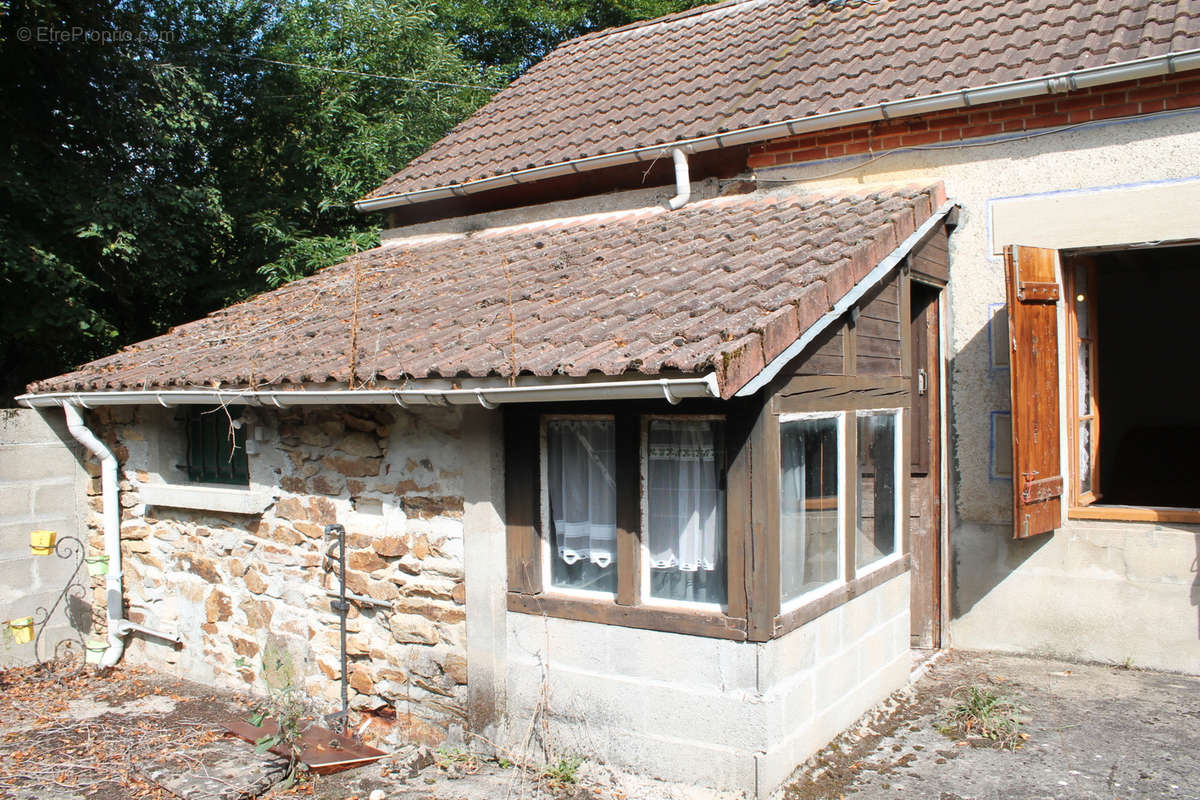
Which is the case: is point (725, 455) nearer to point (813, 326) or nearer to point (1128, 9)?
point (813, 326)

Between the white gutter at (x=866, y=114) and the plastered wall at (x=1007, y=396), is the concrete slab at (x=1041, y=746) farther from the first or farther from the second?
the white gutter at (x=866, y=114)

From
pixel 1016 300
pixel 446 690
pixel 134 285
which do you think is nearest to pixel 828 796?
pixel 446 690

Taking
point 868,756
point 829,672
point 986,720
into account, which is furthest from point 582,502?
point 986,720

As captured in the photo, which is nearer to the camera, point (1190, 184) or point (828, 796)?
point (828, 796)

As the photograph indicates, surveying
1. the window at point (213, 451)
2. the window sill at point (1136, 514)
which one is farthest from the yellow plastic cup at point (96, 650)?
the window sill at point (1136, 514)

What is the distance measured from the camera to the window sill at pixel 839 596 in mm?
4426

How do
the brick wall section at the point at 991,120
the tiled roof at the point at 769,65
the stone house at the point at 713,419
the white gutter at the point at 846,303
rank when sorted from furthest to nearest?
the tiled roof at the point at 769,65 < the brick wall section at the point at 991,120 < the stone house at the point at 713,419 < the white gutter at the point at 846,303

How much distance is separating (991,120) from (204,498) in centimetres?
604

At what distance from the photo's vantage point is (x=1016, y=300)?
5660 mm

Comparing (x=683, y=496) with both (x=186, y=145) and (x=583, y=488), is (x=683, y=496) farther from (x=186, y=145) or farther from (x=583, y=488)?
(x=186, y=145)

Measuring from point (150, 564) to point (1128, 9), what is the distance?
8.20 meters

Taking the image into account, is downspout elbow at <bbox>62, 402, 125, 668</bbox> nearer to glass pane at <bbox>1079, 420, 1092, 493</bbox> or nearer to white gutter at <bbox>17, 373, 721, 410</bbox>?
white gutter at <bbox>17, 373, 721, 410</bbox>

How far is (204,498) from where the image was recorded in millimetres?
6555

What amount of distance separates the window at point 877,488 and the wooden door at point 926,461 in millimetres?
723
